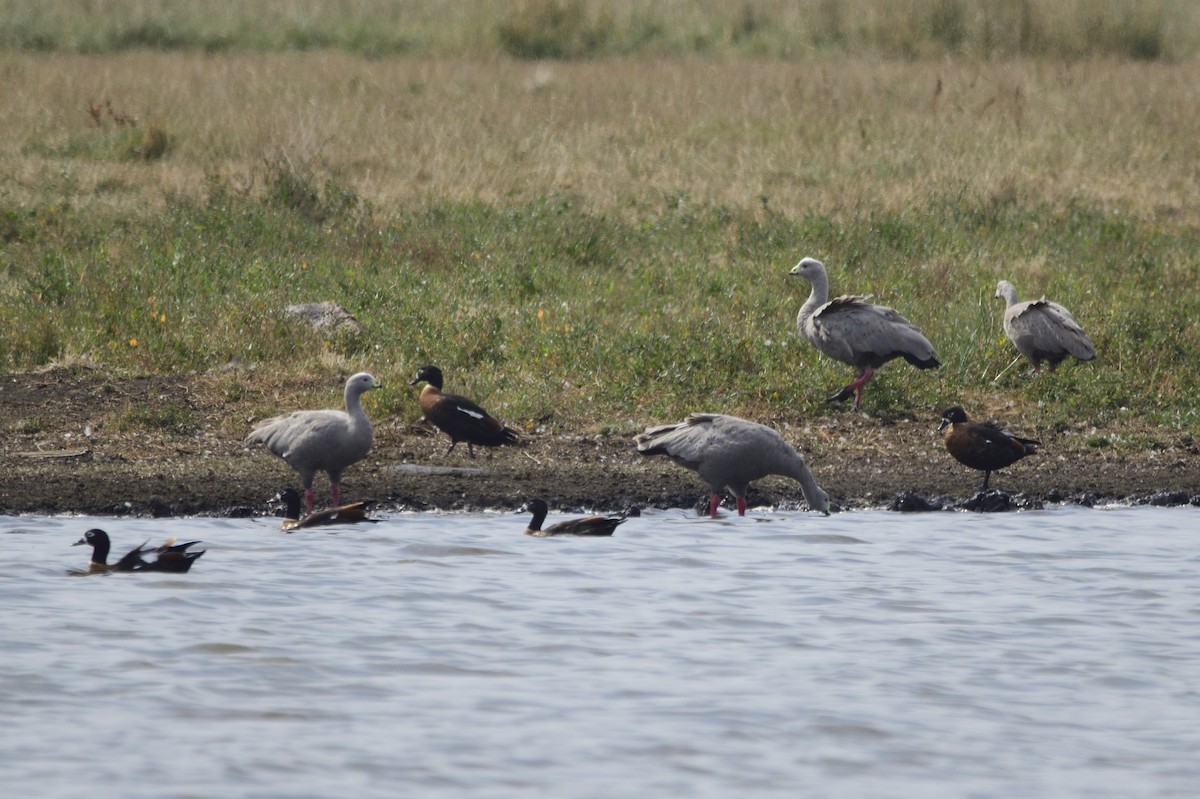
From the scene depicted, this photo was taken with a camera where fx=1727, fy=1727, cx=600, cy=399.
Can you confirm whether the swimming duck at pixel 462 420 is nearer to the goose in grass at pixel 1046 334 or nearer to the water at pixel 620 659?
the water at pixel 620 659

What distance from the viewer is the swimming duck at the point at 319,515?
10.3m

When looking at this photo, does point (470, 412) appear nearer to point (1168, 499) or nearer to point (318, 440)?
point (318, 440)

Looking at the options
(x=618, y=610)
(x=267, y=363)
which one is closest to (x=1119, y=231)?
(x=267, y=363)

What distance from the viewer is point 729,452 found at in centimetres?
1058

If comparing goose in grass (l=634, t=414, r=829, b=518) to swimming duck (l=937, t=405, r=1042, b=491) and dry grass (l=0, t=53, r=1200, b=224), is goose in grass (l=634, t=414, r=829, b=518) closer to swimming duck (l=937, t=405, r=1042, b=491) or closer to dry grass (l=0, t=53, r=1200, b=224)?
swimming duck (l=937, t=405, r=1042, b=491)

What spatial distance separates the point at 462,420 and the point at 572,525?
1.78 meters

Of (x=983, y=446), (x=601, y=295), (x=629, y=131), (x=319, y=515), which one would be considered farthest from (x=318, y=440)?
(x=629, y=131)

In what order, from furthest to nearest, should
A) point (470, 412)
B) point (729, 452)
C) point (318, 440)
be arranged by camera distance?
point (470, 412), point (729, 452), point (318, 440)

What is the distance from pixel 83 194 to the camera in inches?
707

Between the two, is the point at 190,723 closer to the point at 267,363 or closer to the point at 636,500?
the point at 636,500

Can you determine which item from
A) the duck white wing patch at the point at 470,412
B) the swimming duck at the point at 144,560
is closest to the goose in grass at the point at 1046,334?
the duck white wing patch at the point at 470,412

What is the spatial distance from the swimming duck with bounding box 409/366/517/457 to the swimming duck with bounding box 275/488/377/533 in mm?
1437

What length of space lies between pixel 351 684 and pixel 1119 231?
1226 cm

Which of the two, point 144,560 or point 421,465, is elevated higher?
point 144,560
